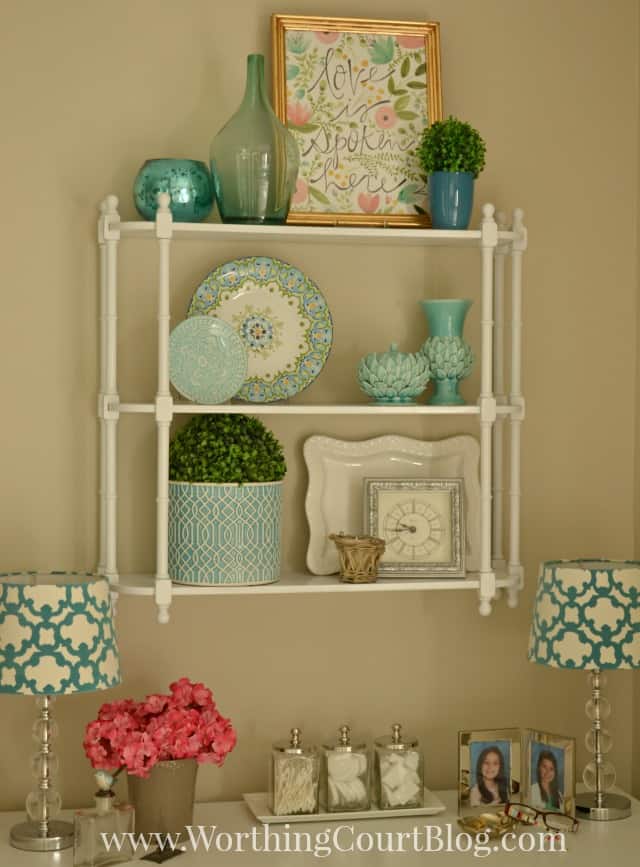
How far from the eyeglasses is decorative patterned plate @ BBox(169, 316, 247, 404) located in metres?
0.98

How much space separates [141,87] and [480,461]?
1.05 m

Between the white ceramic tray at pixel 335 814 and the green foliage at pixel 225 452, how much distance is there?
652mm

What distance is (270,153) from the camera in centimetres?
241

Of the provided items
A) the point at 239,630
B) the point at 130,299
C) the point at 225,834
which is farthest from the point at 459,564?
the point at 130,299

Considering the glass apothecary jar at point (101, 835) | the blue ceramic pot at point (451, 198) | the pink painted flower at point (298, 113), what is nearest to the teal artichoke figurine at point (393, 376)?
the blue ceramic pot at point (451, 198)

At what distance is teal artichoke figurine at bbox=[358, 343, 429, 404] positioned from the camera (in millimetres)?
2486

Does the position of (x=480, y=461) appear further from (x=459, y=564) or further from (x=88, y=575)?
(x=88, y=575)

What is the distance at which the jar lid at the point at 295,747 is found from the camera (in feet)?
7.90

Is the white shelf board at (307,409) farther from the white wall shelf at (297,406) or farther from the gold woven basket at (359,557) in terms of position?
the gold woven basket at (359,557)

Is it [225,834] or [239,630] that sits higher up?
[239,630]

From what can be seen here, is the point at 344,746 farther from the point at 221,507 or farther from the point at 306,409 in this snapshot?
the point at 306,409

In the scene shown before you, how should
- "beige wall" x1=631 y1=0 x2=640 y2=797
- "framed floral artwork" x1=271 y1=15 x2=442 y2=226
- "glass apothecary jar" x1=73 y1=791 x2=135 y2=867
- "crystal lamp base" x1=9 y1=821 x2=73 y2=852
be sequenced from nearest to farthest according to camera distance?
"glass apothecary jar" x1=73 y1=791 x2=135 y2=867, "crystal lamp base" x1=9 y1=821 x2=73 y2=852, "framed floral artwork" x1=271 y1=15 x2=442 y2=226, "beige wall" x1=631 y1=0 x2=640 y2=797

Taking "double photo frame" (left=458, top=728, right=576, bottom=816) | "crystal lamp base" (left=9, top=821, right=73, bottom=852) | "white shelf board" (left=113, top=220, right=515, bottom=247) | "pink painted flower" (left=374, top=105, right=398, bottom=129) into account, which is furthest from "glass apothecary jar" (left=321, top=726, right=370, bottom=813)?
"pink painted flower" (left=374, top=105, right=398, bottom=129)
